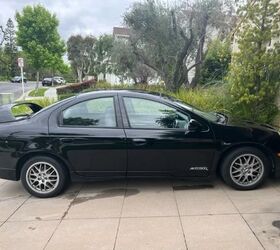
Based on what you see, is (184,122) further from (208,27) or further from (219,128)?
(208,27)

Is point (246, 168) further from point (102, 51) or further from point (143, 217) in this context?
point (102, 51)

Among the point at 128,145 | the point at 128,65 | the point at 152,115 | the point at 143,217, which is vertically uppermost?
the point at 128,65

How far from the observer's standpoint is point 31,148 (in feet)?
14.6

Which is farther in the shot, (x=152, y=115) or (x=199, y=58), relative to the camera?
(x=199, y=58)

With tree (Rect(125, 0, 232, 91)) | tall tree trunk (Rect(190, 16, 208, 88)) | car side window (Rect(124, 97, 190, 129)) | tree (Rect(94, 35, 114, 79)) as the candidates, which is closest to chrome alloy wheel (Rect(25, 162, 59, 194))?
car side window (Rect(124, 97, 190, 129))

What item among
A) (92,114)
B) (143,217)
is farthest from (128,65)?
(143,217)

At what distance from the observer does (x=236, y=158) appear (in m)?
4.45

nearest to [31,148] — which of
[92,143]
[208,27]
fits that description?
[92,143]

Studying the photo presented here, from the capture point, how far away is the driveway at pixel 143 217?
3.33m

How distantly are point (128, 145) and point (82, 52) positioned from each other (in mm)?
35826

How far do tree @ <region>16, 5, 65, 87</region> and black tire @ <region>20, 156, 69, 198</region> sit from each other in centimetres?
2307

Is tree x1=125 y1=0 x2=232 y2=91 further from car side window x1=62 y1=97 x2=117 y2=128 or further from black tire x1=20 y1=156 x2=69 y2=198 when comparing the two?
black tire x1=20 y1=156 x2=69 y2=198

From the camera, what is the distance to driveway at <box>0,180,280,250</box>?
333cm

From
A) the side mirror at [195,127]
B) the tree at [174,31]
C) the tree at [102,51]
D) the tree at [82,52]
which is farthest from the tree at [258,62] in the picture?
the tree at [82,52]
